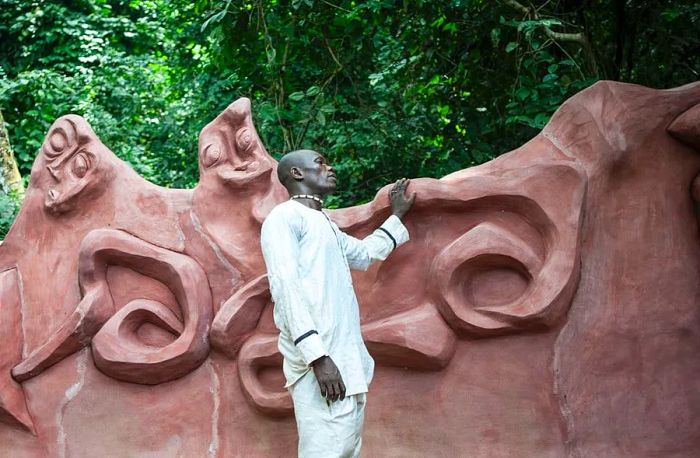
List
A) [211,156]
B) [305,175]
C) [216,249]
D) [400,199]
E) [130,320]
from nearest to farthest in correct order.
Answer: [305,175] < [400,199] < [130,320] < [216,249] < [211,156]

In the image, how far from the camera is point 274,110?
7.42 metres

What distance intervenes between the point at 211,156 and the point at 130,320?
967mm

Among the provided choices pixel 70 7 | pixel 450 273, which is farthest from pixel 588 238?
pixel 70 7

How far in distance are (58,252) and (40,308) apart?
0.31m

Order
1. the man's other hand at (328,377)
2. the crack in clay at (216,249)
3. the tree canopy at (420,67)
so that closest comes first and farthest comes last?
the man's other hand at (328,377), the crack in clay at (216,249), the tree canopy at (420,67)

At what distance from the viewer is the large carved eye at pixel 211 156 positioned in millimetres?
5410

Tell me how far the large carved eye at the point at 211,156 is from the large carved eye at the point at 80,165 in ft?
2.12

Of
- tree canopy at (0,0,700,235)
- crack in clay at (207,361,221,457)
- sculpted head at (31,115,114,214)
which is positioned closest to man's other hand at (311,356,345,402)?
crack in clay at (207,361,221,457)

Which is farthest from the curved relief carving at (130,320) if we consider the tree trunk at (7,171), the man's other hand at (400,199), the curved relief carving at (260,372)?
the tree trunk at (7,171)

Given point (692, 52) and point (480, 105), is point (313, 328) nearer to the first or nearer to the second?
point (480, 105)

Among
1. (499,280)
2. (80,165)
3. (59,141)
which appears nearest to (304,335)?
(499,280)

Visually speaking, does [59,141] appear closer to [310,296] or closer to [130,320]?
[130,320]

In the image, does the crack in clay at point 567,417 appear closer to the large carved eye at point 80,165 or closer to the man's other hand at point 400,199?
the man's other hand at point 400,199

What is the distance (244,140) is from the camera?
540 centimetres
